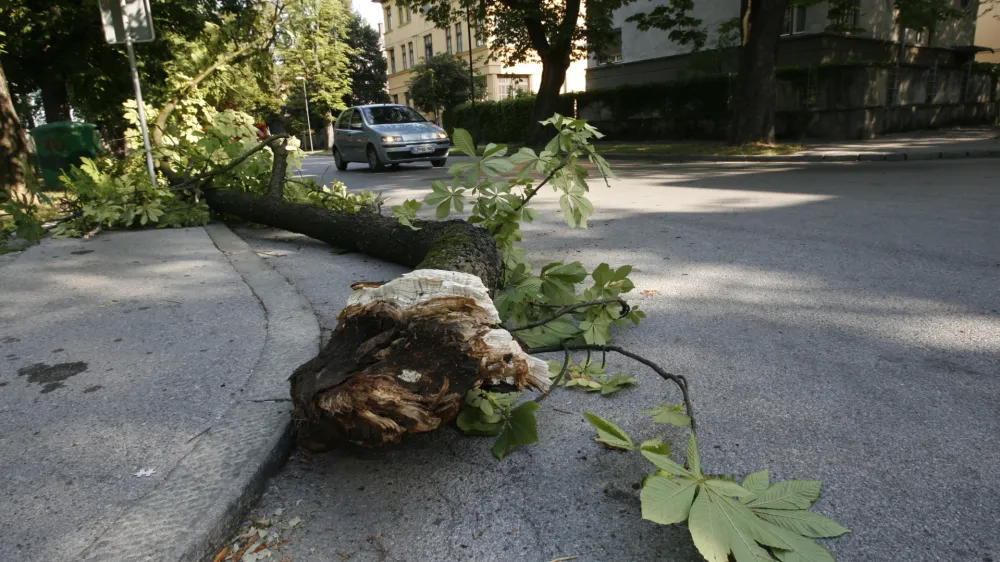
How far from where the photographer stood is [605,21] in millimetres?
23000

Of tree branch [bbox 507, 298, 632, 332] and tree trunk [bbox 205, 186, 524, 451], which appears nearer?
tree trunk [bbox 205, 186, 524, 451]

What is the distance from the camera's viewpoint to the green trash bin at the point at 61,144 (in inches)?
449

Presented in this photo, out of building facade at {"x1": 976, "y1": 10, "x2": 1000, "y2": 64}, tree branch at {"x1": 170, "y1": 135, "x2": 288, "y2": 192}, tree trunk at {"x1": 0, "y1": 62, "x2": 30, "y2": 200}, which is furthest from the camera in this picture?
building facade at {"x1": 976, "y1": 10, "x2": 1000, "y2": 64}

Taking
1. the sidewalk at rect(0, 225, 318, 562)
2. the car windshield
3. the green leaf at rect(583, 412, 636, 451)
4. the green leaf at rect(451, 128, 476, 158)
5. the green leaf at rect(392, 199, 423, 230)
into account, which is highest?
the car windshield

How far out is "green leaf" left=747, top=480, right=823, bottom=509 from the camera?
177 cm

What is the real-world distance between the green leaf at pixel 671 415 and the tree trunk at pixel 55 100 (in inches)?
670

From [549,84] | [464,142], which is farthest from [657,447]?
[549,84]

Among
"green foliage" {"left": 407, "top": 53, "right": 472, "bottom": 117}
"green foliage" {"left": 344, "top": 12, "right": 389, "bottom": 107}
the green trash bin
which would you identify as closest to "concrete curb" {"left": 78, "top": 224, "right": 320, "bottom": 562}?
the green trash bin

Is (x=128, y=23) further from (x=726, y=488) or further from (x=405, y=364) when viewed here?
(x=726, y=488)

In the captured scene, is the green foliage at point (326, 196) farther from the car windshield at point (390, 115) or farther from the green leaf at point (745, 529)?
the car windshield at point (390, 115)

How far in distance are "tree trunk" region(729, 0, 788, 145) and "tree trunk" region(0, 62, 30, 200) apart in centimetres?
1472

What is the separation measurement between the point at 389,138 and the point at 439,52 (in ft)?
125

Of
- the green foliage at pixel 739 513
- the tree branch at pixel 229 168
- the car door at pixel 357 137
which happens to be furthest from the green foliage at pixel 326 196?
the car door at pixel 357 137

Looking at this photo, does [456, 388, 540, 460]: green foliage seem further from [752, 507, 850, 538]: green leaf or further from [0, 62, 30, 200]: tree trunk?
[0, 62, 30, 200]: tree trunk
